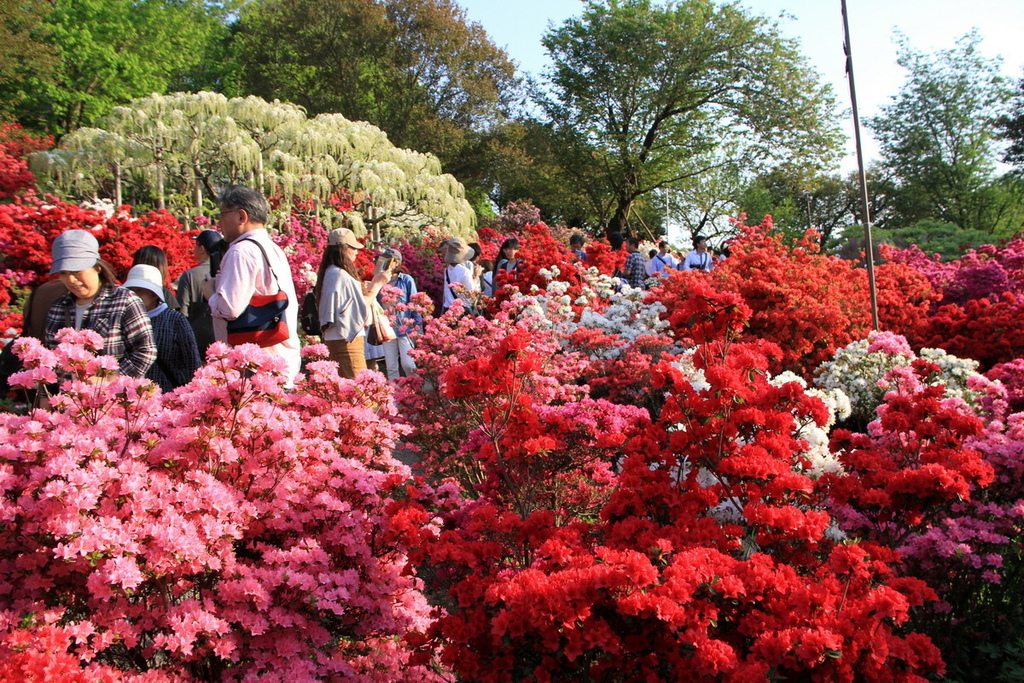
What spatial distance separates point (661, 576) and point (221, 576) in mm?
1370

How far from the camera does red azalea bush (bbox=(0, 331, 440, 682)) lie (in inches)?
81.0

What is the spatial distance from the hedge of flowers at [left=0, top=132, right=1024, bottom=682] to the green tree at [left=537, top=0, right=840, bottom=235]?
25.5 meters

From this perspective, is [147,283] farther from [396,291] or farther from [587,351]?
[587,351]

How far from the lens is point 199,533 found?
2.14m

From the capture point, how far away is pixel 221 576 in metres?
2.35

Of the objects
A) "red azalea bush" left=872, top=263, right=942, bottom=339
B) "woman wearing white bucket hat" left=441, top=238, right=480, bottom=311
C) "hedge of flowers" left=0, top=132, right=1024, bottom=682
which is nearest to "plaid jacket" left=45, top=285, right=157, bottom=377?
"hedge of flowers" left=0, top=132, right=1024, bottom=682

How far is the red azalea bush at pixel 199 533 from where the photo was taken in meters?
2.06

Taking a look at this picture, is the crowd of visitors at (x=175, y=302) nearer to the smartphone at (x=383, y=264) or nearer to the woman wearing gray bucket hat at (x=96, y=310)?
the woman wearing gray bucket hat at (x=96, y=310)

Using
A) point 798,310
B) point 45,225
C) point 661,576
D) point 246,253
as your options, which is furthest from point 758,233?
point 45,225

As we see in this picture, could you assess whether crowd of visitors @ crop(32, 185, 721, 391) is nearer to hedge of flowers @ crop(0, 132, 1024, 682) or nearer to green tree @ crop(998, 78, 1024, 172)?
hedge of flowers @ crop(0, 132, 1024, 682)

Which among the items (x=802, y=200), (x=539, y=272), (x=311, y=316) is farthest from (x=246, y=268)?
(x=802, y=200)

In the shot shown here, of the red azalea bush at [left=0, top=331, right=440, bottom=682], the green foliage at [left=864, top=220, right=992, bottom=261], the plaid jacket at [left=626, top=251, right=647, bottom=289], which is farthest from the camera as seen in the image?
the green foliage at [left=864, top=220, right=992, bottom=261]

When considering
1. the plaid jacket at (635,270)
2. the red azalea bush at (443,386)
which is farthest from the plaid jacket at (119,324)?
the plaid jacket at (635,270)

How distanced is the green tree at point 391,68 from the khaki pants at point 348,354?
26.3m
